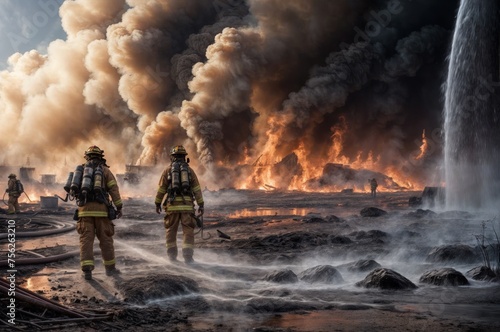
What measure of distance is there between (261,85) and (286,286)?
128 ft

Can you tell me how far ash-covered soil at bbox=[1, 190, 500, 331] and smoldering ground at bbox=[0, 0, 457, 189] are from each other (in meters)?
28.0

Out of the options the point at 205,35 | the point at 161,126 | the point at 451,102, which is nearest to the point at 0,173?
the point at 161,126

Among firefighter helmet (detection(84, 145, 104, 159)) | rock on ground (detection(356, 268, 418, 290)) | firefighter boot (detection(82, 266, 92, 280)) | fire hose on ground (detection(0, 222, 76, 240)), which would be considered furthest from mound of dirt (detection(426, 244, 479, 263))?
fire hose on ground (detection(0, 222, 76, 240))

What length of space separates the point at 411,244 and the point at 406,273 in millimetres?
2425

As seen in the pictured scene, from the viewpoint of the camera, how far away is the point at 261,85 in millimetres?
43344

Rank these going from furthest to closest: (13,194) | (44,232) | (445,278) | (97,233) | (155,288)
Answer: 1. (13,194)
2. (44,232)
3. (97,233)
4. (445,278)
5. (155,288)

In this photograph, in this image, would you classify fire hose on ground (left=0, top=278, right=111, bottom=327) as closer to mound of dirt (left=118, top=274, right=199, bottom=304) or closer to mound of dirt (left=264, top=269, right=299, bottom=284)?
mound of dirt (left=118, top=274, right=199, bottom=304)

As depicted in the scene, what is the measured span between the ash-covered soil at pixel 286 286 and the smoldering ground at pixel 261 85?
91.9ft

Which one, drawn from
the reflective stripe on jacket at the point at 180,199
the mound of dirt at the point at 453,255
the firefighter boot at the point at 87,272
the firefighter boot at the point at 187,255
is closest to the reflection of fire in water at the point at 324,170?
the mound of dirt at the point at 453,255

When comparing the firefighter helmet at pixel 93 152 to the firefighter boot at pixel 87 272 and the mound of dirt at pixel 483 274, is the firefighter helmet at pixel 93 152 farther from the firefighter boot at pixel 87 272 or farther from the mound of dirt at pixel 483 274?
the mound of dirt at pixel 483 274

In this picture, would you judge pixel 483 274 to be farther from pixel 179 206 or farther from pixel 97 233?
pixel 97 233

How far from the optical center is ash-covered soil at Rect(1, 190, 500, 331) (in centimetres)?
395

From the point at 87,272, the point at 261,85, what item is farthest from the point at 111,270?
the point at 261,85

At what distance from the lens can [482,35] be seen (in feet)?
52.3
